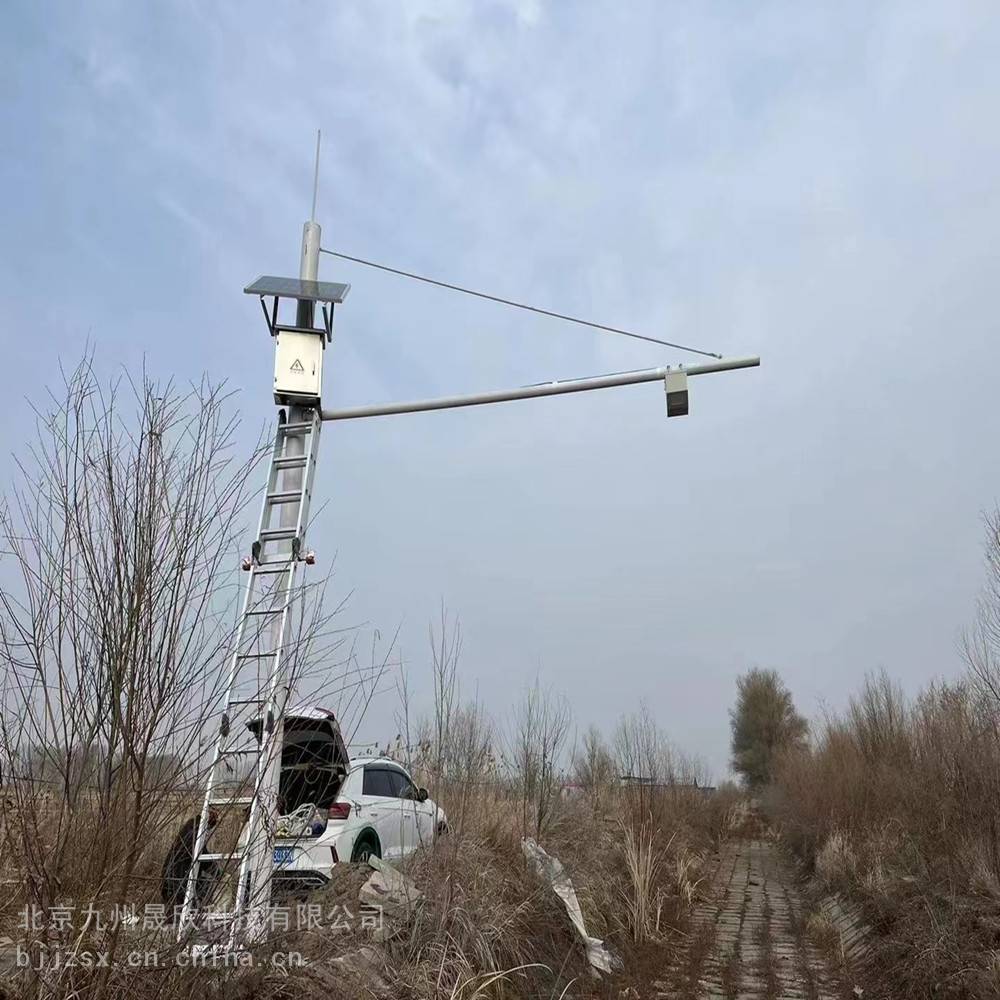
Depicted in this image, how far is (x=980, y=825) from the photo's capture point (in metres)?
10.2

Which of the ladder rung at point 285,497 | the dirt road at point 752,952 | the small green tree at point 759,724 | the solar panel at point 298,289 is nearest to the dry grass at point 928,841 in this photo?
the dirt road at point 752,952

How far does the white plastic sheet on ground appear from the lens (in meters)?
9.79

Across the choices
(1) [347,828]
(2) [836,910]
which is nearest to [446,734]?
(1) [347,828]

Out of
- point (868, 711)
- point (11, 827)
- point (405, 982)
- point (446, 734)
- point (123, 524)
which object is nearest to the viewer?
point (11, 827)

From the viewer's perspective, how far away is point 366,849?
970cm

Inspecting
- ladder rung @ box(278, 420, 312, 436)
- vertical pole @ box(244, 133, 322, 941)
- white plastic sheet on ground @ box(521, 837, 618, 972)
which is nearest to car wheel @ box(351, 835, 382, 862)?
white plastic sheet on ground @ box(521, 837, 618, 972)

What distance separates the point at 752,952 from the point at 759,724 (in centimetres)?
4722

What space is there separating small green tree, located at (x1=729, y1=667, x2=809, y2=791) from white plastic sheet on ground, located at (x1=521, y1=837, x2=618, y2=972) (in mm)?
47158

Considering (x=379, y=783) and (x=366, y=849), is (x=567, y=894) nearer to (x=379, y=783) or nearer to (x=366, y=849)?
(x=366, y=849)

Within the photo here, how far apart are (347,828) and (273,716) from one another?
4.36 m

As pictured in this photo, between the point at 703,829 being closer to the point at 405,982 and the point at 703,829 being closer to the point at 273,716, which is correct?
the point at 405,982

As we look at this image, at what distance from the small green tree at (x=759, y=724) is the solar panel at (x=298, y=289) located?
51.9 metres

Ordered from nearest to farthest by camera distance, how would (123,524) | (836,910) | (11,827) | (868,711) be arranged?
(11,827) → (123,524) → (836,910) → (868,711)

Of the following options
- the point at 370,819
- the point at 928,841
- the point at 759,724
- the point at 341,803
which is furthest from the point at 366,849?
the point at 759,724
